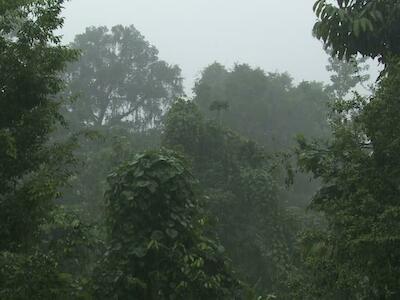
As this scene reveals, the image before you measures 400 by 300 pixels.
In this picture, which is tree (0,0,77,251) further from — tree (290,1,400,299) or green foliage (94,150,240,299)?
tree (290,1,400,299)

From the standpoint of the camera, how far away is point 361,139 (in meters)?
6.50

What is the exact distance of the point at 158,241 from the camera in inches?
263

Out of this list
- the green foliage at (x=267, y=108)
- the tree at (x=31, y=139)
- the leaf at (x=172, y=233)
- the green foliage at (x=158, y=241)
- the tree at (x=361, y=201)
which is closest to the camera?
the tree at (x=31, y=139)

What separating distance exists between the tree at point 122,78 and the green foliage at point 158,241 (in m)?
25.3

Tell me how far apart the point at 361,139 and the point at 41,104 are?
3764mm

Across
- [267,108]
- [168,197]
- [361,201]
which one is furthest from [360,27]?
[267,108]

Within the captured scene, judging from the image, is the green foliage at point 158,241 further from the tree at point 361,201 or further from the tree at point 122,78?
the tree at point 122,78

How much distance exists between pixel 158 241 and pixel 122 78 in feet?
94.5

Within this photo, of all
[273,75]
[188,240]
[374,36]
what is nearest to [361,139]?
[374,36]

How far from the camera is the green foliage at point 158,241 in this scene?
21.2ft

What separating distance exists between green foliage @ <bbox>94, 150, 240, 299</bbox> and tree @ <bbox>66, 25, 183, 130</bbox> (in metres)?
25.3

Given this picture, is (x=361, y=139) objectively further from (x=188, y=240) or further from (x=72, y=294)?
(x=72, y=294)

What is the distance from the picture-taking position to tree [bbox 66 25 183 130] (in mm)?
33375

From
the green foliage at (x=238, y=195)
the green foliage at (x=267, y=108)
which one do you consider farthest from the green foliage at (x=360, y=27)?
the green foliage at (x=267, y=108)
